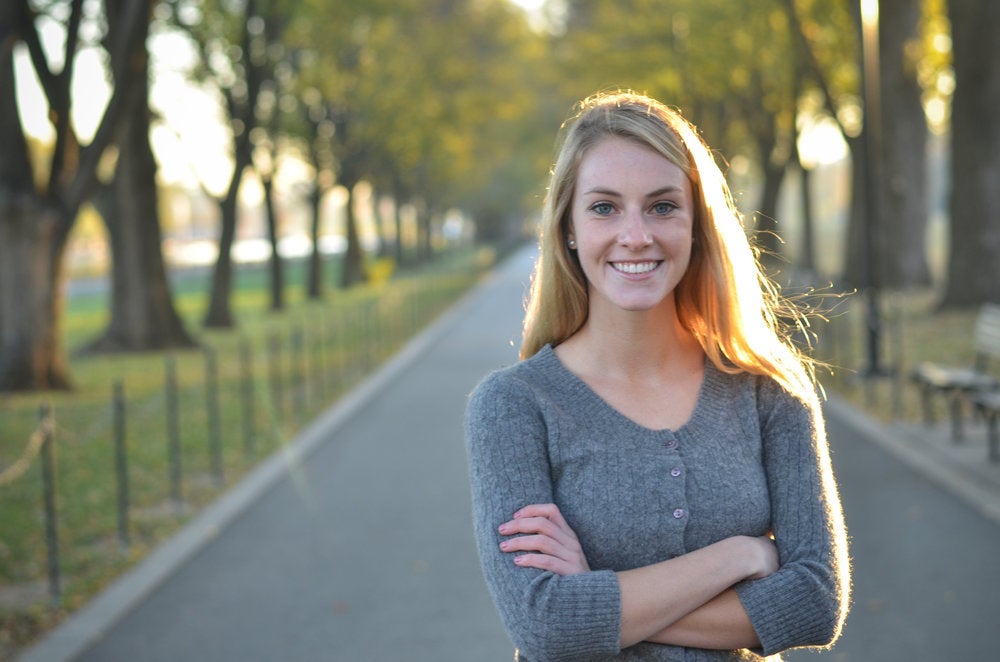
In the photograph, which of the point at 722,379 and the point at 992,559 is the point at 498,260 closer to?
the point at 992,559

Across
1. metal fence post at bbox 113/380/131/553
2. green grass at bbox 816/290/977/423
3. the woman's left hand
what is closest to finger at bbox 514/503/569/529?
the woman's left hand

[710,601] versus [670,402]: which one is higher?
[670,402]

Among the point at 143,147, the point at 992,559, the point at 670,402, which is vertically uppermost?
the point at 143,147

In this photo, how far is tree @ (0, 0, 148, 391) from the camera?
16.7 m

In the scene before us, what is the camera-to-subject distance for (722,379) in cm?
300

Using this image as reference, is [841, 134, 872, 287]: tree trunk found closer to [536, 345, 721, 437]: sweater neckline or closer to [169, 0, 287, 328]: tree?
[169, 0, 287, 328]: tree

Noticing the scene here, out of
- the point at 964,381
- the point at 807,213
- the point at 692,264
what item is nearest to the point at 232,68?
the point at 807,213

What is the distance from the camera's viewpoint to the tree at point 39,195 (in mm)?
16672

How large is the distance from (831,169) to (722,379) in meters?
184

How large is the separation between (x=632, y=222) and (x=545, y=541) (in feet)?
2.16

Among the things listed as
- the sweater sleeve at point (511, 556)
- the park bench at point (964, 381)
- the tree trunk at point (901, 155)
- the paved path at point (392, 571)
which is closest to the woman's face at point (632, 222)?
the sweater sleeve at point (511, 556)

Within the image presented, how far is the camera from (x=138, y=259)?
24.7 meters

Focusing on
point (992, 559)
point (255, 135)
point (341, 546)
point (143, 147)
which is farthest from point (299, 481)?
point (255, 135)

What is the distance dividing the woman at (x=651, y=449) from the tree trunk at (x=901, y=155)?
22.5m
